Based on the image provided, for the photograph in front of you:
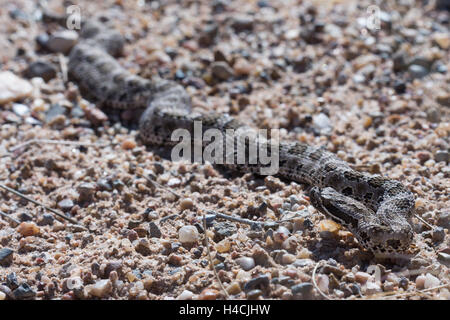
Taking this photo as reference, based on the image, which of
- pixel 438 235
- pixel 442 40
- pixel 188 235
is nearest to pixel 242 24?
pixel 442 40

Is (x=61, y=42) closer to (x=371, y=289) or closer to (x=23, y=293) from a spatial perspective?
(x=23, y=293)

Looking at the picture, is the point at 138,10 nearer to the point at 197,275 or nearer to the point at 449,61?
the point at 449,61

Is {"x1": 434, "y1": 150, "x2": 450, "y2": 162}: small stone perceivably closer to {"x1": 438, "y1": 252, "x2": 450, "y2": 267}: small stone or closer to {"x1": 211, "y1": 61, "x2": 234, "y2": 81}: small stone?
{"x1": 438, "y1": 252, "x2": 450, "y2": 267}: small stone

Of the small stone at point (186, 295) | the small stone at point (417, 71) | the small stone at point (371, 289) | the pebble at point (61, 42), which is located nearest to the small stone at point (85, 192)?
the small stone at point (186, 295)

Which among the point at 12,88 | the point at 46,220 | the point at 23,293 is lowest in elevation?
the point at 23,293

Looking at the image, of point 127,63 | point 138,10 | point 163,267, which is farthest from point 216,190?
A: point 138,10
